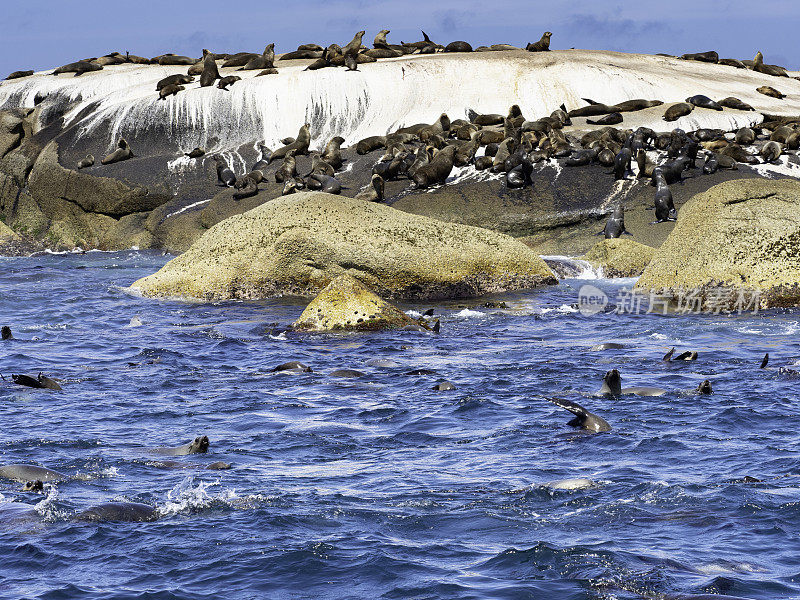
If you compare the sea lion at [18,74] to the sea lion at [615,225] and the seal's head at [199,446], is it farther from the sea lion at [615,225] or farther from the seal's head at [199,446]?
the seal's head at [199,446]

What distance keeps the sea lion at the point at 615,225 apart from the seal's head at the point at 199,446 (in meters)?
16.0

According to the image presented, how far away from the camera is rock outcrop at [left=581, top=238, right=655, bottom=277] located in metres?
20.5

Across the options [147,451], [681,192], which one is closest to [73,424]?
[147,451]

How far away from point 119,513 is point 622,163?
21413mm

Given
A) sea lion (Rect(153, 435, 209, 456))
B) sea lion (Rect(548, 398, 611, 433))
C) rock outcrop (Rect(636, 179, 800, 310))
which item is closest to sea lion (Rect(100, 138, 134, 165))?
rock outcrop (Rect(636, 179, 800, 310))

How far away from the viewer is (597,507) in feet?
23.1

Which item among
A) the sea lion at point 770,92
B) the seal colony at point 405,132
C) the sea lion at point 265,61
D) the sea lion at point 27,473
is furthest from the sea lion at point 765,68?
the sea lion at point 27,473

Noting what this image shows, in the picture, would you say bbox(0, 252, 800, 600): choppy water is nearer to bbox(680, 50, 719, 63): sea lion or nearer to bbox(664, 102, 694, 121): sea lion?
bbox(664, 102, 694, 121): sea lion

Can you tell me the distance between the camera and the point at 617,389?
1034cm

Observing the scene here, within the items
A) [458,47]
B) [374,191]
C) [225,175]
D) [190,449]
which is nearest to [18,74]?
[225,175]

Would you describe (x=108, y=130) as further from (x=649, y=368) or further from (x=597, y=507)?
(x=597, y=507)

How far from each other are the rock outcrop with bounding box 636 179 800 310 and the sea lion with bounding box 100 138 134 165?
67.9 feet

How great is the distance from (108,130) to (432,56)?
12305 mm

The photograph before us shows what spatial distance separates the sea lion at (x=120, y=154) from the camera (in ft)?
108
